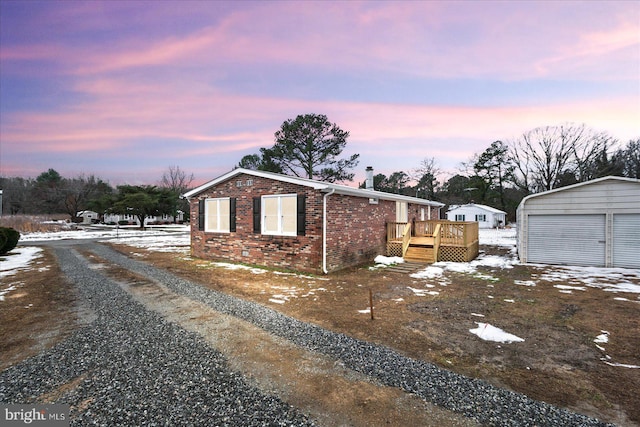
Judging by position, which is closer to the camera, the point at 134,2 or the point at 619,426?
the point at 619,426

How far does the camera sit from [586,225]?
10438 mm

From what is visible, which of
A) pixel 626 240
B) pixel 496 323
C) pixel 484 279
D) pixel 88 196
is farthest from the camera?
pixel 88 196

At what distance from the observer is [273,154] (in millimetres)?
29250

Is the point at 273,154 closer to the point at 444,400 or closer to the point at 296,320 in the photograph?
the point at 296,320

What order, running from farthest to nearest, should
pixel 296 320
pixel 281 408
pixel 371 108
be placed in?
pixel 371 108 → pixel 296 320 → pixel 281 408

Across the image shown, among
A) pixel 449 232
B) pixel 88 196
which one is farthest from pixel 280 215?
pixel 88 196

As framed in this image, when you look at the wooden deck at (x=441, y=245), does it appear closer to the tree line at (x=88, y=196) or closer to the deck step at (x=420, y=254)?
the deck step at (x=420, y=254)

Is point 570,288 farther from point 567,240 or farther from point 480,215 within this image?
point 480,215

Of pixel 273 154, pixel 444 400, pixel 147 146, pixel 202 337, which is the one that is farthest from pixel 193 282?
pixel 273 154

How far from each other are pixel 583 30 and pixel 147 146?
2646 cm

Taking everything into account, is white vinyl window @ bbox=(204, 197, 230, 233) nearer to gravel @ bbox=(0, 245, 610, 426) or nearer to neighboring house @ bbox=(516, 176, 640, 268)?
gravel @ bbox=(0, 245, 610, 426)

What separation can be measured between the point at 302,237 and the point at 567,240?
34.3ft

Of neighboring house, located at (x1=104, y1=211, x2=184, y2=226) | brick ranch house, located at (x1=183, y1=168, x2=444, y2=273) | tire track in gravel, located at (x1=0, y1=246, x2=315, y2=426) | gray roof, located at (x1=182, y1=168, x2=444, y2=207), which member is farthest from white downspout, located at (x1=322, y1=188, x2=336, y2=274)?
neighboring house, located at (x1=104, y1=211, x2=184, y2=226)

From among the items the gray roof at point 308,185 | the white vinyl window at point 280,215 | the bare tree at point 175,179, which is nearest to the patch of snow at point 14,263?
the gray roof at point 308,185
